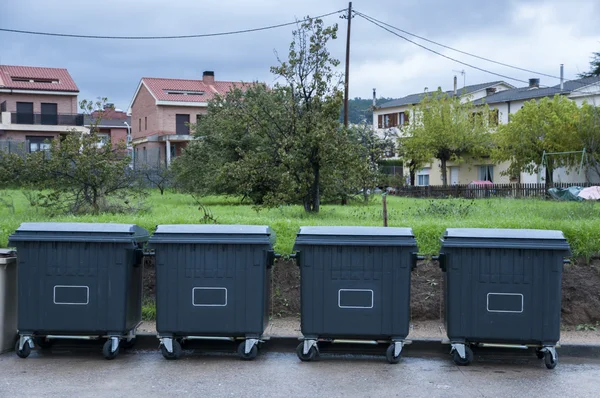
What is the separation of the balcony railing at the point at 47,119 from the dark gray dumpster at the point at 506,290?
43452 mm

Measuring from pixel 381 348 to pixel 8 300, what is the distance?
3833 mm

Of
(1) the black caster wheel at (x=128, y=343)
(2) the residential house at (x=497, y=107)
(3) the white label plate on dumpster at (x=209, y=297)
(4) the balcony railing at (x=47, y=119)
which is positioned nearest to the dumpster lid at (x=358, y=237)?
(3) the white label plate on dumpster at (x=209, y=297)

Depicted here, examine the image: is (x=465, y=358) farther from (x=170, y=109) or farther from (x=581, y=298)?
(x=170, y=109)

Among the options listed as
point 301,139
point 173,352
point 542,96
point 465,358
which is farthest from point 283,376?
point 542,96

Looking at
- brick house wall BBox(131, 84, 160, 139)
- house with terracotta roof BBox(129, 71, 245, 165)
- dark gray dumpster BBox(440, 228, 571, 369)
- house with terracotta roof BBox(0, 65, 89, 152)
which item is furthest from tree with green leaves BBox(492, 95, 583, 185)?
dark gray dumpster BBox(440, 228, 571, 369)

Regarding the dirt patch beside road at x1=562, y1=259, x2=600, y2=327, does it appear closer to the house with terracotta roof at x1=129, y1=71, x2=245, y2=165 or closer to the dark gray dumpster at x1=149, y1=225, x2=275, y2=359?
the dark gray dumpster at x1=149, y1=225, x2=275, y2=359

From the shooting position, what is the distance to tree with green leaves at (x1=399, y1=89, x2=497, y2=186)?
1688 inches

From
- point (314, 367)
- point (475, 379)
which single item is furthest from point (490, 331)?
point (314, 367)

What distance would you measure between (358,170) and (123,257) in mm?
7990

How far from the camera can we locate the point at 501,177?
153 ft

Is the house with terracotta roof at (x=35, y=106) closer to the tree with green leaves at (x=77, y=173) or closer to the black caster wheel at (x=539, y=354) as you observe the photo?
the tree with green leaves at (x=77, y=173)

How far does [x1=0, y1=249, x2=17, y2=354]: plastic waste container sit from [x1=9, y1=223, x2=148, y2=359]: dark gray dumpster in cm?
25

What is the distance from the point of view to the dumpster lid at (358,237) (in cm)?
714

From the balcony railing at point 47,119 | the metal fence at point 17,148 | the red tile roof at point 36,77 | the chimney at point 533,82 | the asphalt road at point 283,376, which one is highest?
the chimney at point 533,82
